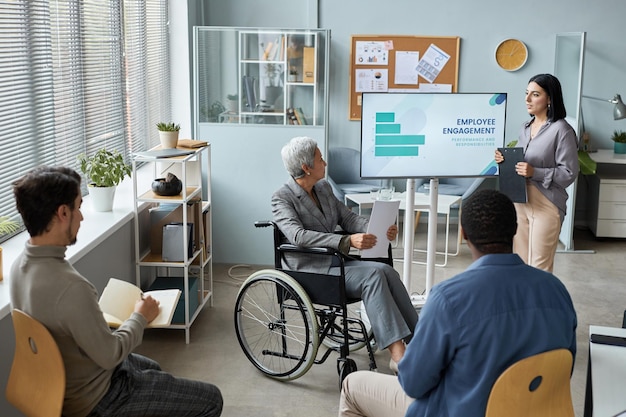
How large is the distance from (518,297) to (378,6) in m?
5.28

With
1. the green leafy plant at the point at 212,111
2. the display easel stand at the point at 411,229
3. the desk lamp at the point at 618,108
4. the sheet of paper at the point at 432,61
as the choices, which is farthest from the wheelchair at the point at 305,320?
the desk lamp at the point at 618,108

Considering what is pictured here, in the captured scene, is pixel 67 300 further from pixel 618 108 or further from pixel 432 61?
pixel 618 108

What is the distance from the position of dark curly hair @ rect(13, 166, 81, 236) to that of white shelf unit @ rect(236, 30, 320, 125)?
10.6 feet

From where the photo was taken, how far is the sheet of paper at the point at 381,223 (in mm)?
3787

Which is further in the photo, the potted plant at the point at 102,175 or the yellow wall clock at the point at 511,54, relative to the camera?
the yellow wall clock at the point at 511,54

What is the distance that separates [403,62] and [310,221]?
3.53 metres

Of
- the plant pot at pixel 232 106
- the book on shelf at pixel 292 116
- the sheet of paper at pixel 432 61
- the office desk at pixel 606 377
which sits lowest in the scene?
the office desk at pixel 606 377

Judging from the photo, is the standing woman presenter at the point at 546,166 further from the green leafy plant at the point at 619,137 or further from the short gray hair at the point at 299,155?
the green leafy plant at the point at 619,137

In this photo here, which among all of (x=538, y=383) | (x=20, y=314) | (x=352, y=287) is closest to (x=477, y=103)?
(x=352, y=287)

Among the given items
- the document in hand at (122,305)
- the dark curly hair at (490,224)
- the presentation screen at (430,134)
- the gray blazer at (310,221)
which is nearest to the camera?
the dark curly hair at (490,224)

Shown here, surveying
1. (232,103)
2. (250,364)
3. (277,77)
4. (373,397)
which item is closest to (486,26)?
(277,77)

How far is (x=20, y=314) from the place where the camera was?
Result: 2.36 meters

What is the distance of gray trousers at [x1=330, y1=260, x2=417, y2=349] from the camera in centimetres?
358

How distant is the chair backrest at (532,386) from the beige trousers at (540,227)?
2.34m
